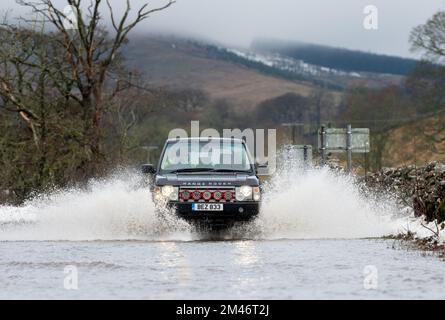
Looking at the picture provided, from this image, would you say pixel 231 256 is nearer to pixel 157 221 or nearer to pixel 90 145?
pixel 157 221

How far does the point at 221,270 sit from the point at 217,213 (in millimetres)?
6262

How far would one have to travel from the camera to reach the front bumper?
750 inches

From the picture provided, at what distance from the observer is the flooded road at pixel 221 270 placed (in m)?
10.6

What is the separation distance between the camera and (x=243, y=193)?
1923 cm

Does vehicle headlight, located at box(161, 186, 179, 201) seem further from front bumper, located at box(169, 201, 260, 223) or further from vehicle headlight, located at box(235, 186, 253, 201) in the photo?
vehicle headlight, located at box(235, 186, 253, 201)

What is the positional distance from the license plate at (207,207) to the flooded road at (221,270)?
0.97m

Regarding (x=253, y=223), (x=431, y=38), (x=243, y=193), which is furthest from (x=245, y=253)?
(x=431, y=38)

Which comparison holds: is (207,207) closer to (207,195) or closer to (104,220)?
(207,195)

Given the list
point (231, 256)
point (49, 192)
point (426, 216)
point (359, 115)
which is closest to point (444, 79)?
point (359, 115)

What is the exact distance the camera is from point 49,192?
37.6 meters

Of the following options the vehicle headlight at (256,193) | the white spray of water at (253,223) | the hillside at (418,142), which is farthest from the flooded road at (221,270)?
the hillside at (418,142)

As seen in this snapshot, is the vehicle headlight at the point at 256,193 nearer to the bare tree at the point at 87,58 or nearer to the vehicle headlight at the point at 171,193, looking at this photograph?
the vehicle headlight at the point at 171,193

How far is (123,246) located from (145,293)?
6853 millimetres

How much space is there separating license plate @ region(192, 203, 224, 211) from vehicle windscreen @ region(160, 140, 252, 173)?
4.15 ft
